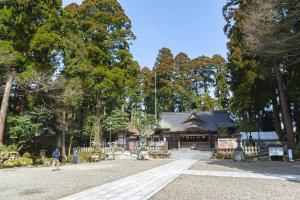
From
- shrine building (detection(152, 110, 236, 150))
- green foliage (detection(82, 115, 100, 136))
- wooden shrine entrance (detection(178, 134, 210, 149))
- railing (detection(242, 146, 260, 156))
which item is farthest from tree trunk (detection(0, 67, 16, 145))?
wooden shrine entrance (detection(178, 134, 210, 149))

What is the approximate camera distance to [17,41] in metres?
17.6

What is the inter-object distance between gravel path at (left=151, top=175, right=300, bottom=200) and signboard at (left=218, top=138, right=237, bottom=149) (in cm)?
1105

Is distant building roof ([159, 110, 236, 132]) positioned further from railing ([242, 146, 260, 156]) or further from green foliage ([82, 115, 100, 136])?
railing ([242, 146, 260, 156])

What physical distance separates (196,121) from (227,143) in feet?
54.1

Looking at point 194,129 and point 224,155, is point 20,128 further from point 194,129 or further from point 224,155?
point 194,129

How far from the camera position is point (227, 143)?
64.0 feet

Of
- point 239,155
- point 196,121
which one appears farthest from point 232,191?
point 196,121

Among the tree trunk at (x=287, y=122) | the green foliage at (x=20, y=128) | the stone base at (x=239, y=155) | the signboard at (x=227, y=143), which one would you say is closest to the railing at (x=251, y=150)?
the signboard at (x=227, y=143)

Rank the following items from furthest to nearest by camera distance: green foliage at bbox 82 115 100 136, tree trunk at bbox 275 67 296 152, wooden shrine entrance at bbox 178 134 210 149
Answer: wooden shrine entrance at bbox 178 134 210 149 < green foliage at bbox 82 115 100 136 < tree trunk at bbox 275 67 296 152

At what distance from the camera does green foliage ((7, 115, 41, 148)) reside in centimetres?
1666

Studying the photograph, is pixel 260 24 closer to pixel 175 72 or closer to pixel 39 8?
pixel 39 8

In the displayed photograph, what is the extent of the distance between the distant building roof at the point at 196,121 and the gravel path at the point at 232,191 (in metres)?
26.0

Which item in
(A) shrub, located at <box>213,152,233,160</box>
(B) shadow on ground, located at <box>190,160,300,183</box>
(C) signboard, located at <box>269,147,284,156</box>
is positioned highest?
(C) signboard, located at <box>269,147,284,156</box>

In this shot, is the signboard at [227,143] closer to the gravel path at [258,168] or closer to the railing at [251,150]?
the railing at [251,150]
